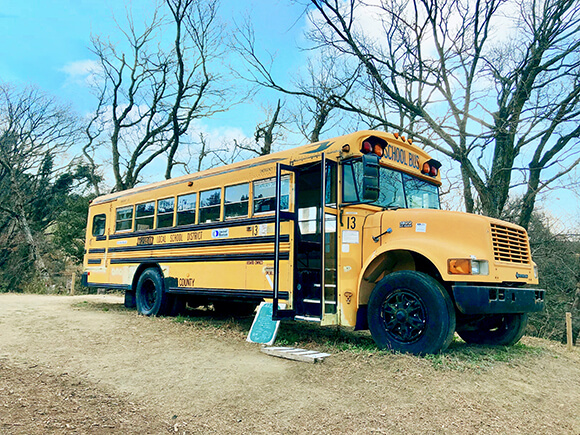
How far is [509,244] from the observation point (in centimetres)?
510

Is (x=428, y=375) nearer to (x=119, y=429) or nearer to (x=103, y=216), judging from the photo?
(x=119, y=429)

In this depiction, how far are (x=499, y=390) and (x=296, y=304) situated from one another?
260cm

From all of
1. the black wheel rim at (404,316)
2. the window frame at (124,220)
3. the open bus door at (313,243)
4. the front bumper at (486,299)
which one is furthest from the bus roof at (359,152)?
the window frame at (124,220)

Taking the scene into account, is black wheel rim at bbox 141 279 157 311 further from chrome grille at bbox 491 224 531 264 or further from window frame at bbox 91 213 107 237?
chrome grille at bbox 491 224 531 264

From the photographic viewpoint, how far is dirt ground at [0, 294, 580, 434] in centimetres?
331

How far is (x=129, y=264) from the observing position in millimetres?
9562

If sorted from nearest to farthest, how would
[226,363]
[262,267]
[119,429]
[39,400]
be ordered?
[119,429]
[39,400]
[226,363]
[262,267]

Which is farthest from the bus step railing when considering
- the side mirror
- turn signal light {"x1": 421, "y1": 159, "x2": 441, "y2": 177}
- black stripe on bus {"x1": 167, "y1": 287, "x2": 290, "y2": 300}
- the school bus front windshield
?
turn signal light {"x1": 421, "y1": 159, "x2": 441, "y2": 177}

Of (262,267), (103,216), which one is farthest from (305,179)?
(103,216)

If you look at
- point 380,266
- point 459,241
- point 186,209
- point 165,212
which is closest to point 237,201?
point 186,209

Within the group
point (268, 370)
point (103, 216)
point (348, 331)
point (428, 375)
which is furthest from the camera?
point (103, 216)

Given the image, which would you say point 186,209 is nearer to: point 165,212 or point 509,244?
point 165,212

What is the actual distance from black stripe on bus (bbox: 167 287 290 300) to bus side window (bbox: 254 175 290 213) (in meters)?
1.18

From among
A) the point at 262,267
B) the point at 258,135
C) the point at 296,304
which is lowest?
the point at 296,304
